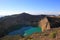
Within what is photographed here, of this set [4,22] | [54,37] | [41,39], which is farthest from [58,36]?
[4,22]

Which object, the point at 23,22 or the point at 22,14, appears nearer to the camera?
the point at 23,22

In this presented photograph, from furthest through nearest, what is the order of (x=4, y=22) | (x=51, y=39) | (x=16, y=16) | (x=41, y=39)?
(x=16, y=16)
(x=4, y=22)
(x=41, y=39)
(x=51, y=39)

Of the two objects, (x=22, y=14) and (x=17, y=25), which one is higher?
(x=22, y=14)

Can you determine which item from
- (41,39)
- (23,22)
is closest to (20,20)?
(23,22)

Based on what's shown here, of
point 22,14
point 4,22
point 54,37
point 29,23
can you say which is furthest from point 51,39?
point 22,14

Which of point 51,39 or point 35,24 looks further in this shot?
point 35,24

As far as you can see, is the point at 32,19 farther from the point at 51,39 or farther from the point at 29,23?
the point at 51,39

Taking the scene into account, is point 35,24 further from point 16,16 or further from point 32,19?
point 16,16

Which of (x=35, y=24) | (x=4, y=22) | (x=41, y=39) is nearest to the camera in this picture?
(x=41, y=39)

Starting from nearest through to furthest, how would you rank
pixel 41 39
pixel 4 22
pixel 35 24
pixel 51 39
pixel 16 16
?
pixel 51 39 < pixel 41 39 < pixel 4 22 < pixel 35 24 < pixel 16 16
